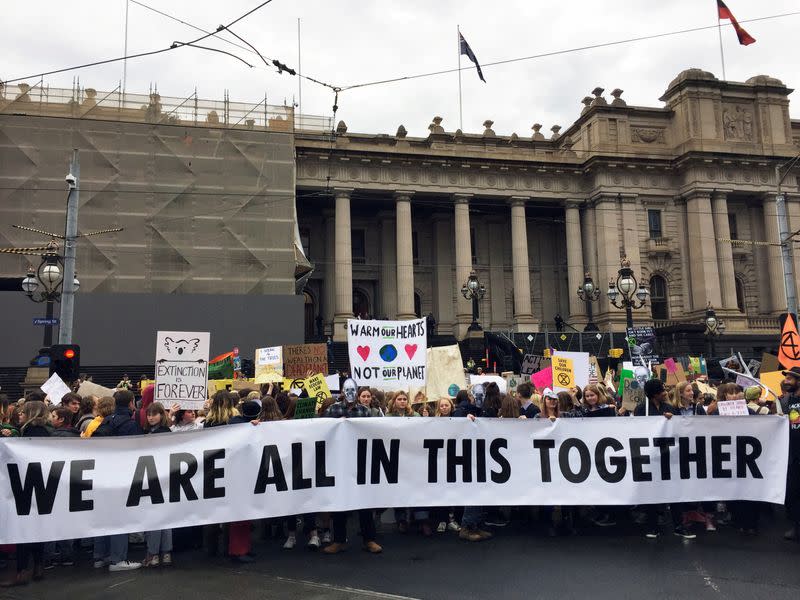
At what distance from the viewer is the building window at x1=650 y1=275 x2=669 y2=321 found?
41.2 metres

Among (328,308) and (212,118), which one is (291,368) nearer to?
(212,118)

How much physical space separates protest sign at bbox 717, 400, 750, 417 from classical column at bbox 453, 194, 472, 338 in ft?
99.1

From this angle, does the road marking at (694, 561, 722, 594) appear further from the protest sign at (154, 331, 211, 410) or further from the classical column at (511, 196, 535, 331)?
the classical column at (511, 196, 535, 331)

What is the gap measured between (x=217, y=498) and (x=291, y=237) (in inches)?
1021

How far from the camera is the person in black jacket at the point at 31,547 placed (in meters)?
6.32

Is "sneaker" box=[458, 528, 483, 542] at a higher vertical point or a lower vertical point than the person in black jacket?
lower

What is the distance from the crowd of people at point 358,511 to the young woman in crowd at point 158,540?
0.01m

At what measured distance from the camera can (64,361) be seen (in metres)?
12.4

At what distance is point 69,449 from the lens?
21.0ft

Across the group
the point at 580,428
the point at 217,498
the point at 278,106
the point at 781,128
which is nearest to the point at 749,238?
the point at 781,128

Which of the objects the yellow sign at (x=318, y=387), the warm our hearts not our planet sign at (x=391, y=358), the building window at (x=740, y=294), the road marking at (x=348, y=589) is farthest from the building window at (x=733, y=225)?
the road marking at (x=348, y=589)

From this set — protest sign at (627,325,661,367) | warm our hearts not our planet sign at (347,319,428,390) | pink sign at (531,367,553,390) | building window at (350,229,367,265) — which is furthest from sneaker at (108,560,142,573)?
building window at (350,229,367,265)

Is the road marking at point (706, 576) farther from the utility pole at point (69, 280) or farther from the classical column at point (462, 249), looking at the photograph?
the classical column at point (462, 249)

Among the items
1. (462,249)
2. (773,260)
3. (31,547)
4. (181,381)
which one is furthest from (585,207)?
(31,547)
